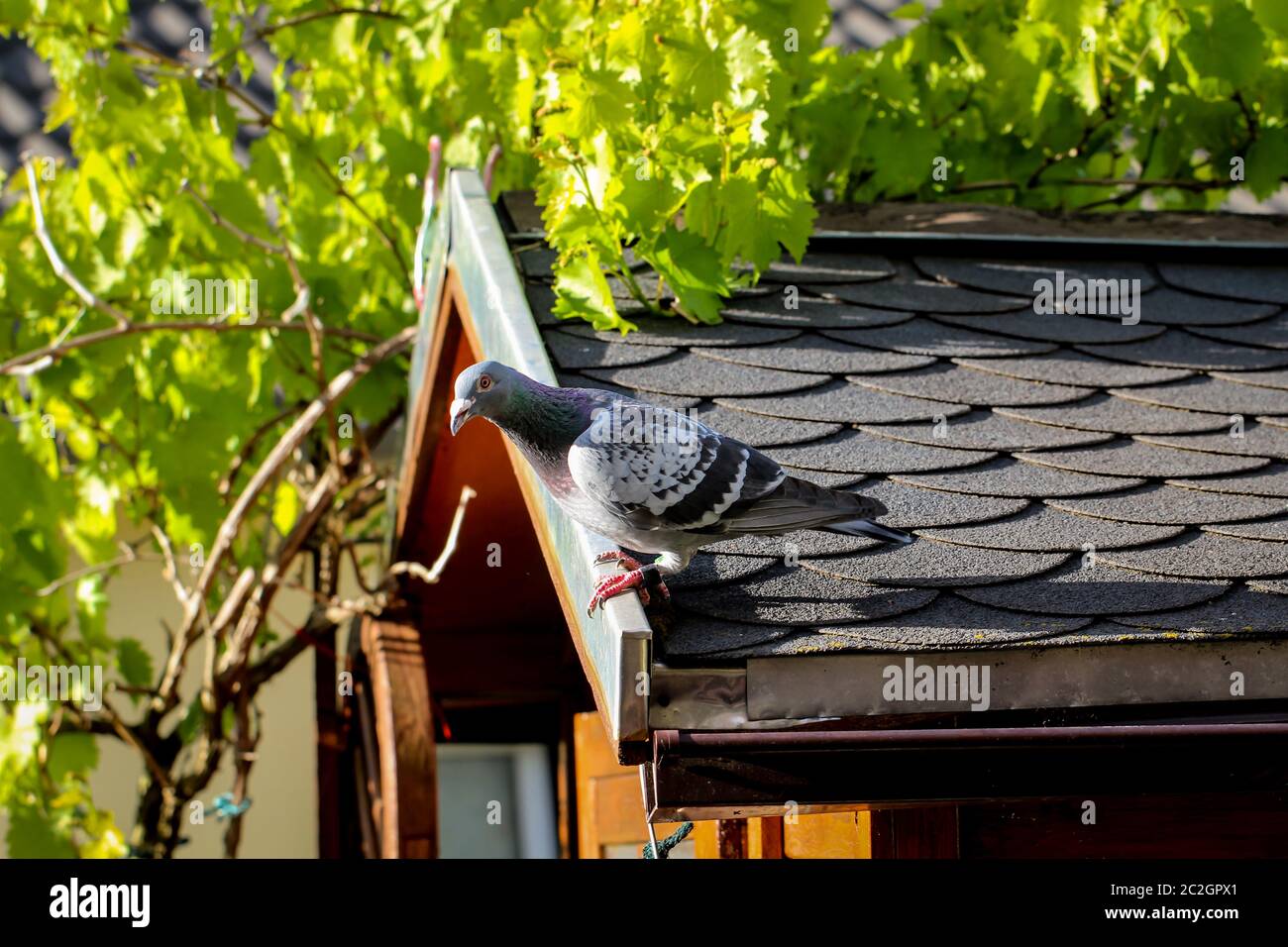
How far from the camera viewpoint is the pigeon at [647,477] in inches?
76.7

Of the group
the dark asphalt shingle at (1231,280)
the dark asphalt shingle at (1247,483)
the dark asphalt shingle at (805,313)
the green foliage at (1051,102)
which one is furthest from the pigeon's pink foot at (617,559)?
the green foliage at (1051,102)

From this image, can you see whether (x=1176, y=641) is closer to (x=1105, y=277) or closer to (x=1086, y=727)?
(x=1086, y=727)

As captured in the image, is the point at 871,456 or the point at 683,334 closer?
the point at 871,456

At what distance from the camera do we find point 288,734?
5.79m

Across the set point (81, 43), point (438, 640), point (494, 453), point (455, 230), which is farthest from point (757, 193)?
point (81, 43)

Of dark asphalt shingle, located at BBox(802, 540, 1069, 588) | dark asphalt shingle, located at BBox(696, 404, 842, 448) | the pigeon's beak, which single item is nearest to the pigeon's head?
the pigeon's beak

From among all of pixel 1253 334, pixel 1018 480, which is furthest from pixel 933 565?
pixel 1253 334

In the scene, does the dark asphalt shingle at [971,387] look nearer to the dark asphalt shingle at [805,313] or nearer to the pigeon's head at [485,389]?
the dark asphalt shingle at [805,313]

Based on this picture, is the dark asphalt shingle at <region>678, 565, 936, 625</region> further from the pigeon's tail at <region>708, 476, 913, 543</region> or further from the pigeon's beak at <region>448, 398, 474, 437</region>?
the pigeon's beak at <region>448, 398, 474, 437</region>

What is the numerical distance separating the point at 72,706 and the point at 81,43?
1.92m

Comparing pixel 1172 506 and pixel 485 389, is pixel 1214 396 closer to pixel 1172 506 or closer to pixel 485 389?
pixel 1172 506

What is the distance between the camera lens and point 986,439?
7.75 feet

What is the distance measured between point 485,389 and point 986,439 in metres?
0.85

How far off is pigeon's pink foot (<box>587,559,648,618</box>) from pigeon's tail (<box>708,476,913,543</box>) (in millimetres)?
194
